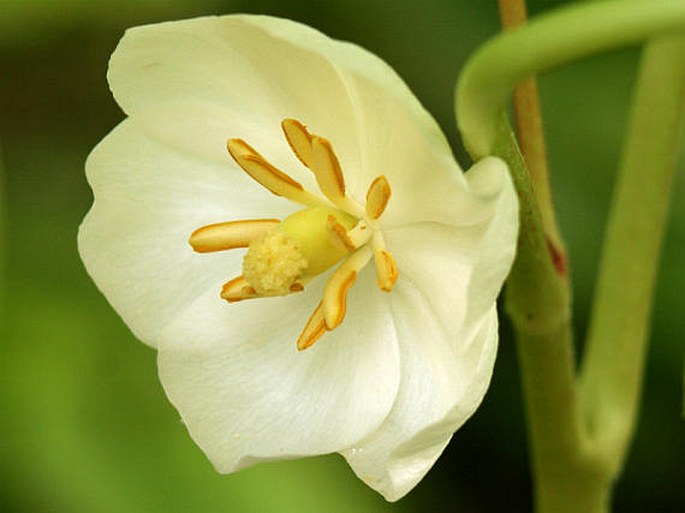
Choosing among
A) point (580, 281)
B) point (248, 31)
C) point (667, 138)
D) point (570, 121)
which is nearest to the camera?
point (248, 31)

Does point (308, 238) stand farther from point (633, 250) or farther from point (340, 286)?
point (633, 250)

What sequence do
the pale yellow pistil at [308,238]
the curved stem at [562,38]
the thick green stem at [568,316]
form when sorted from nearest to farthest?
1. the curved stem at [562,38]
2. the thick green stem at [568,316]
3. the pale yellow pistil at [308,238]

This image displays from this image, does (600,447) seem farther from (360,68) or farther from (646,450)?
(646,450)

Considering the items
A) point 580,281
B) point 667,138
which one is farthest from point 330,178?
point 580,281

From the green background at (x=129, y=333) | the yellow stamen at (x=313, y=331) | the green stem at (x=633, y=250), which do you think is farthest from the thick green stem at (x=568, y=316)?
the green background at (x=129, y=333)

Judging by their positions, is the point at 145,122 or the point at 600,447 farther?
the point at 600,447

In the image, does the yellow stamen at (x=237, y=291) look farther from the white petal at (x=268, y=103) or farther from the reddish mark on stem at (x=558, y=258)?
the reddish mark on stem at (x=558, y=258)
